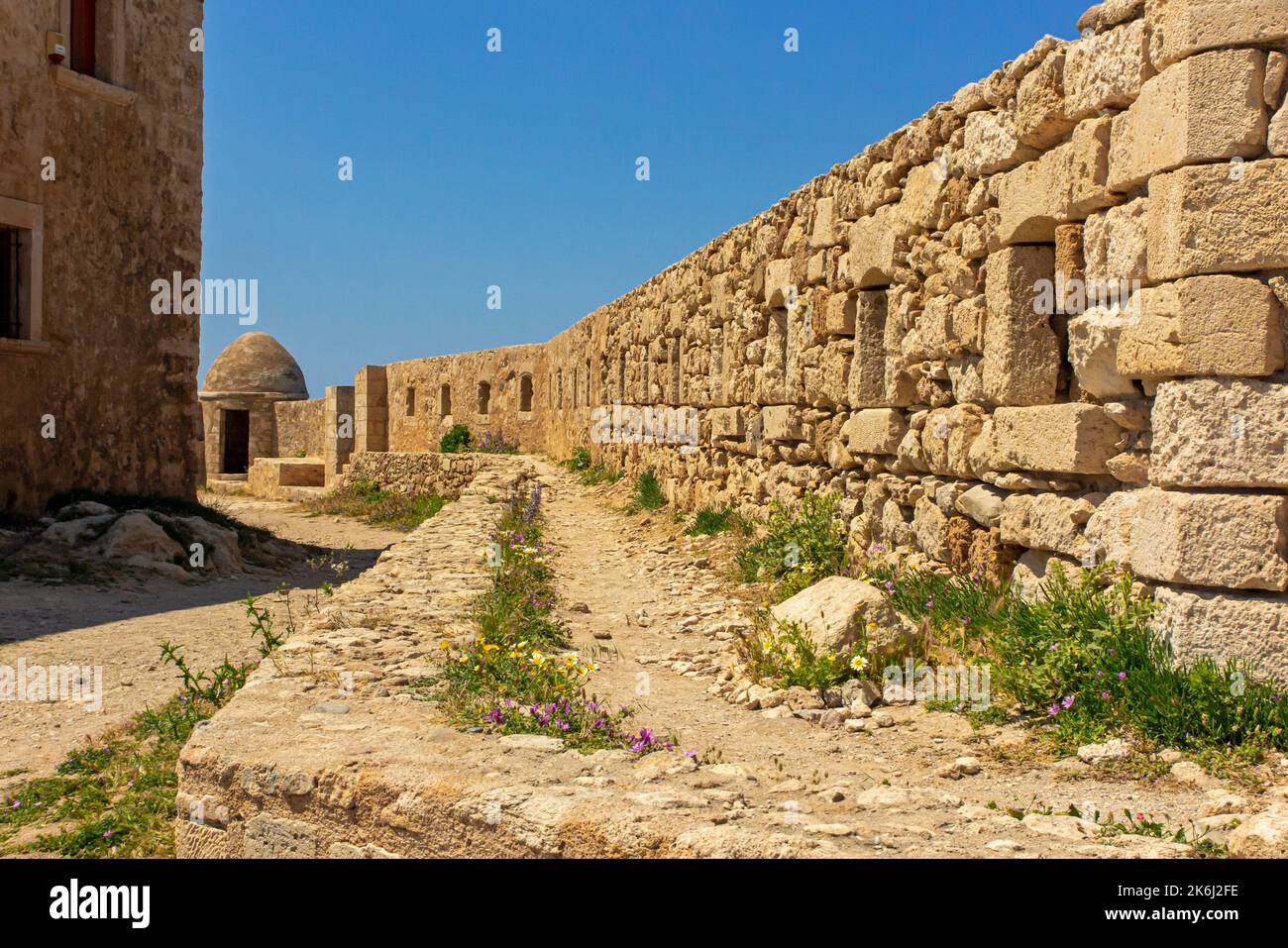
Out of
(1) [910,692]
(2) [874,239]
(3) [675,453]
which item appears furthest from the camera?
(3) [675,453]

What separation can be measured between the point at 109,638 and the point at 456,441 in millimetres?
16203

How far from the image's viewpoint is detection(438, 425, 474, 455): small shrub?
23.7 m

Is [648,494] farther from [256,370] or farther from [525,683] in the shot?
[256,370]

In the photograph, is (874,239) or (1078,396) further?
(874,239)

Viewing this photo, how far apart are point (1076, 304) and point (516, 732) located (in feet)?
9.41

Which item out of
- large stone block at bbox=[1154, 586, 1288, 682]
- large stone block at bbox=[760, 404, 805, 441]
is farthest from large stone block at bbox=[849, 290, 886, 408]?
large stone block at bbox=[1154, 586, 1288, 682]

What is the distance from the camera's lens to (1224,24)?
368cm

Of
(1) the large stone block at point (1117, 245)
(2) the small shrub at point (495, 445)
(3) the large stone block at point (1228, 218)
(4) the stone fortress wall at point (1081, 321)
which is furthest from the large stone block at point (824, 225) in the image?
(2) the small shrub at point (495, 445)

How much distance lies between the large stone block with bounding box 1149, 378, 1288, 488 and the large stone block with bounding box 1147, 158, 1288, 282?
16.5 inches

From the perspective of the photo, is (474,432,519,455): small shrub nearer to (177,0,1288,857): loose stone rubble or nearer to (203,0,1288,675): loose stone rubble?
(203,0,1288,675): loose stone rubble

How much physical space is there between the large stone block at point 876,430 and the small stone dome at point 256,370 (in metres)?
24.4

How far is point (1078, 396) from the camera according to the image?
4.55m
